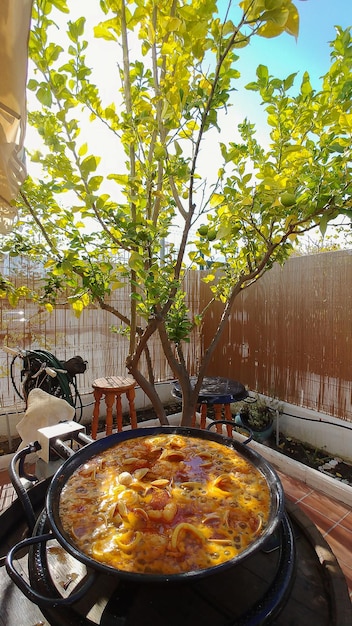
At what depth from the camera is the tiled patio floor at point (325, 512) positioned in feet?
6.93

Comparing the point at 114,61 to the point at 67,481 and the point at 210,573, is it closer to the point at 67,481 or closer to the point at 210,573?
the point at 67,481

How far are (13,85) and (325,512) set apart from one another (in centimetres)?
327

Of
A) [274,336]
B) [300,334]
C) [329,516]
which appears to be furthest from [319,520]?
[274,336]

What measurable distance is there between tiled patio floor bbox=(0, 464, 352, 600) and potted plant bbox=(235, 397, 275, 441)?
70 centimetres

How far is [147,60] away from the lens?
70.9 inches

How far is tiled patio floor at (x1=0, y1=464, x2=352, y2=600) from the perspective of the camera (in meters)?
2.11

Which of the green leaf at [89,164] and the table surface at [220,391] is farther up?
the green leaf at [89,164]

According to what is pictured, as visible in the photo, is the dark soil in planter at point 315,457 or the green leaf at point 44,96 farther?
the dark soil in planter at point 315,457

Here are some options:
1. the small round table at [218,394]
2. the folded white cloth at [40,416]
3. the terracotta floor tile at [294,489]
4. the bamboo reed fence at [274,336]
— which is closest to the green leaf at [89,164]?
the folded white cloth at [40,416]

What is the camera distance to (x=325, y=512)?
8.14 feet

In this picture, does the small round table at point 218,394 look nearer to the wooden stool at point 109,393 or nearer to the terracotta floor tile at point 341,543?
the wooden stool at point 109,393

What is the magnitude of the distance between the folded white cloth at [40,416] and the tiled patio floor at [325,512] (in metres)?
1.10

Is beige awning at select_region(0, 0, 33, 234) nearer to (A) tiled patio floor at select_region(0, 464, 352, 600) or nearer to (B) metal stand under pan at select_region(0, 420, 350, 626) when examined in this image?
(B) metal stand under pan at select_region(0, 420, 350, 626)

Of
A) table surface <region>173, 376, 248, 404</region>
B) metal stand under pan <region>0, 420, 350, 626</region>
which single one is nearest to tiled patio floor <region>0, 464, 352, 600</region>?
table surface <region>173, 376, 248, 404</region>
